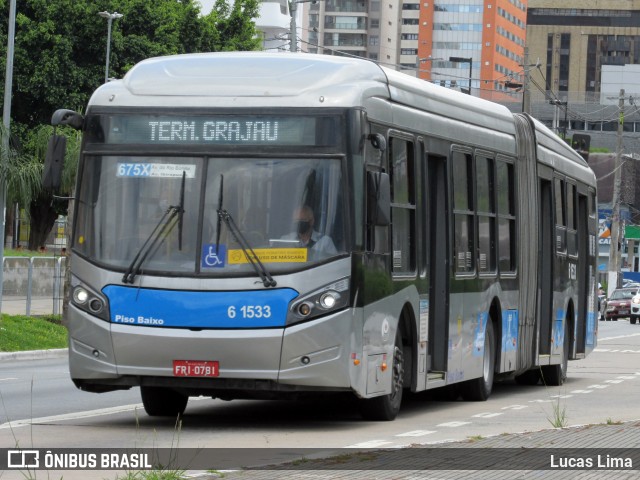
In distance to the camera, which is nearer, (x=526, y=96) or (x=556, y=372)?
(x=556, y=372)


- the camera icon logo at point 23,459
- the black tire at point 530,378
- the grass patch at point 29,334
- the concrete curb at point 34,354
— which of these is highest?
the camera icon logo at point 23,459

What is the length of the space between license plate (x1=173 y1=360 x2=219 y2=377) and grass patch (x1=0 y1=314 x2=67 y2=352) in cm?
1614

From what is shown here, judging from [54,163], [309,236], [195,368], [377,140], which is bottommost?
[195,368]

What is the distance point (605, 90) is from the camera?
174625mm

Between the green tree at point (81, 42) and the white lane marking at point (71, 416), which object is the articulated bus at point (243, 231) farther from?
the green tree at point (81, 42)

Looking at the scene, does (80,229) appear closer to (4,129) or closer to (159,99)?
(159,99)

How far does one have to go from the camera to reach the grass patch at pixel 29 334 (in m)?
30.2

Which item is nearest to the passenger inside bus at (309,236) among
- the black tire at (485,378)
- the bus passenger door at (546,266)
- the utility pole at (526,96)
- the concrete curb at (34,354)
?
the black tire at (485,378)

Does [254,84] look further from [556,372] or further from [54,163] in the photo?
[556,372]

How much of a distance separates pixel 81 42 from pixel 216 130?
2123 inches

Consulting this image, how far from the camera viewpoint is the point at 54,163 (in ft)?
45.2

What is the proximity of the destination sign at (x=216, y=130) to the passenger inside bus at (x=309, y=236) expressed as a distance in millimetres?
614

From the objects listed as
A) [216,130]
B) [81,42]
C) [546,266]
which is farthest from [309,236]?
[81,42]

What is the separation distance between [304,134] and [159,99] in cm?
132
